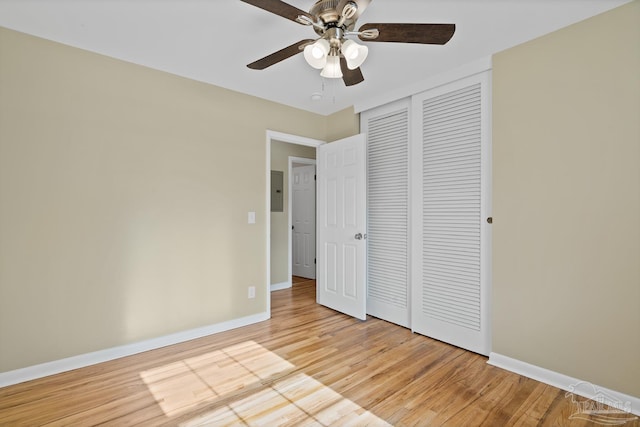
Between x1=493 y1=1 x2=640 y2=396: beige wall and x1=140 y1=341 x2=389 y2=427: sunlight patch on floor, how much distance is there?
1.45 metres

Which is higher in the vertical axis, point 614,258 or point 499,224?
point 499,224

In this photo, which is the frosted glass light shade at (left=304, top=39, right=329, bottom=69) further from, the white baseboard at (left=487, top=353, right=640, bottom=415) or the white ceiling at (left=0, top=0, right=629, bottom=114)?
the white baseboard at (left=487, top=353, right=640, bottom=415)

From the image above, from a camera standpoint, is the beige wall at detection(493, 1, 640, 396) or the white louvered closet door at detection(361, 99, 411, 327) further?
the white louvered closet door at detection(361, 99, 411, 327)

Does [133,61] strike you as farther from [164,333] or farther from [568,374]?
[568,374]

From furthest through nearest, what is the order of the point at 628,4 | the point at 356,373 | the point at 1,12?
the point at 356,373
the point at 1,12
the point at 628,4

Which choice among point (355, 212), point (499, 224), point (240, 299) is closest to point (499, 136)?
point (499, 224)

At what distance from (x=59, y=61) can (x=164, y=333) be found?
7.88ft

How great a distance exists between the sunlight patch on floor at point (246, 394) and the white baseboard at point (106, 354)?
41 centimetres

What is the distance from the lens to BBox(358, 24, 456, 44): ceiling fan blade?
60.9 inches

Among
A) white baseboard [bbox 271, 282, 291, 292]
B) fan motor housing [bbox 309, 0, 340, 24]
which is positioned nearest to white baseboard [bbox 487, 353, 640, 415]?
fan motor housing [bbox 309, 0, 340, 24]

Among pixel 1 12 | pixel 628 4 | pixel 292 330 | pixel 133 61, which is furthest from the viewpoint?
pixel 292 330

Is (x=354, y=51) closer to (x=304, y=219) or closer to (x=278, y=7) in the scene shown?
(x=278, y=7)

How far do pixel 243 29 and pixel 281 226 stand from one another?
3264 millimetres

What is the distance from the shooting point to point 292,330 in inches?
126
